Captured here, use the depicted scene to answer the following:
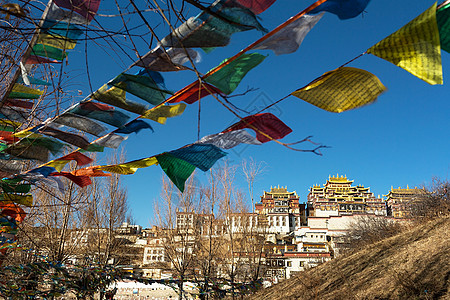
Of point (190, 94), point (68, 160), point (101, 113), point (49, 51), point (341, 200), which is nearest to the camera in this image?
point (49, 51)

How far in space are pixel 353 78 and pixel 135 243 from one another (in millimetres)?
50417

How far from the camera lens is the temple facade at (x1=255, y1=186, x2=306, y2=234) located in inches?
2141

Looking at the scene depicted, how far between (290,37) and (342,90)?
0.51 metres

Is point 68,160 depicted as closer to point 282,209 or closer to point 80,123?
point 80,123

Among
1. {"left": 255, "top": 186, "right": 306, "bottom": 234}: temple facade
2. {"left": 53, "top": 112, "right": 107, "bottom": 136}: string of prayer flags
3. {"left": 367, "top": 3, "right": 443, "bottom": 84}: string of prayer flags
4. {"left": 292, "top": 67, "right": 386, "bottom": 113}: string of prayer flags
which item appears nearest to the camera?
{"left": 367, "top": 3, "right": 443, "bottom": 84}: string of prayer flags

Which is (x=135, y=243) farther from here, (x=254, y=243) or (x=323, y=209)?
(x=254, y=243)

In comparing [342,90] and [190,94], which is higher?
[190,94]

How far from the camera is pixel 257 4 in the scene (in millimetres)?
1731

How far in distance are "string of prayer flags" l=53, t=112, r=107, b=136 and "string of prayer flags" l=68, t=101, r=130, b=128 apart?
0.22ft

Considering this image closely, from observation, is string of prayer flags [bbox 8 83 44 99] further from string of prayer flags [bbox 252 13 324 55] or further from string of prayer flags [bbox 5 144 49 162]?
string of prayer flags [bbox 252 13 324 55]

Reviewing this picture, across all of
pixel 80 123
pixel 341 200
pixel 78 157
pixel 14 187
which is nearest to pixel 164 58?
pixel 80 123

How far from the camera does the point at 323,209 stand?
55969 millimetres

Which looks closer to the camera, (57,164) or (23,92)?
(23,92)

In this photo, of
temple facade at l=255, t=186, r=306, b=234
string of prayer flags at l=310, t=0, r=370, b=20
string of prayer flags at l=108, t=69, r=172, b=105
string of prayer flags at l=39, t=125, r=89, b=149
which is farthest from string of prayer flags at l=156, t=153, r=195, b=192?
temple facade at l=255, t=186, r=306, b=234
